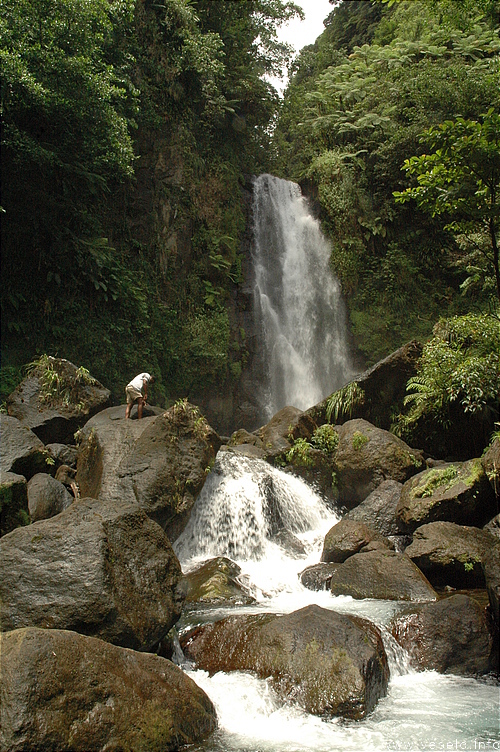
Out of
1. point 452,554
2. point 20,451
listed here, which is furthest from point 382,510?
point 20,451

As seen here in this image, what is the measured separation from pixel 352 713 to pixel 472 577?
3.38m

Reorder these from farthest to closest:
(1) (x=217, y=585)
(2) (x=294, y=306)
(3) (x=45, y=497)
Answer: (2) (x=294, y=306)
(3) (x=45, y=497)
(1) (x=217, y=585)

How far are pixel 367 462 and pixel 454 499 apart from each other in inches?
94.5

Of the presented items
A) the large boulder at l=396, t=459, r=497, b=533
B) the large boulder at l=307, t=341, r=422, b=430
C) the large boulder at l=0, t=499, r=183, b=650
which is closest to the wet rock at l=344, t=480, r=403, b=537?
the large boulder at l=396, t=459, r=497, b=533

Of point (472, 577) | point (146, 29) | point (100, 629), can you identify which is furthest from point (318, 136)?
point (100, 629)

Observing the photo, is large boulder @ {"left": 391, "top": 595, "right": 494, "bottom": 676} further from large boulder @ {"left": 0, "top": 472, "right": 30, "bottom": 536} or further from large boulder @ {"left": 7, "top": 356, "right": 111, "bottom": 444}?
large boulder @ {"left": 7, "top": 356, "right": 111, "bottom": 444}

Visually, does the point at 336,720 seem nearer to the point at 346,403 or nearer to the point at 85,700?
the point at 85,700

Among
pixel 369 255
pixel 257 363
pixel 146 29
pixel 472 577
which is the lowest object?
pixel 472 577

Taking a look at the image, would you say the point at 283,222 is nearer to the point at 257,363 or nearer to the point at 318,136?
the point at 318,136

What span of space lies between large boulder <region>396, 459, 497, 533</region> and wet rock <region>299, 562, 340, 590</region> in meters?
1.59

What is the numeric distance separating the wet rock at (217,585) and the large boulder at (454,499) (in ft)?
9.60

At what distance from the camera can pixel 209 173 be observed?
17922 millimetres

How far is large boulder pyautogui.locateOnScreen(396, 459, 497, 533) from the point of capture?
26.3 feet

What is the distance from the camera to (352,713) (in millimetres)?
4391
